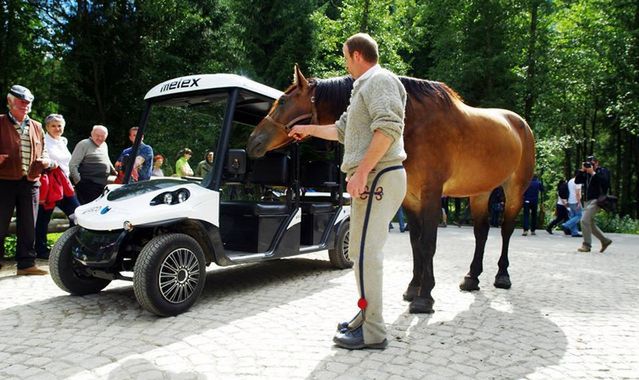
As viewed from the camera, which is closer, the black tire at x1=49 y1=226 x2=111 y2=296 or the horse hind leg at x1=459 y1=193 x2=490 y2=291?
the black tire at x1=49 y1=226 x2=111 y2=296

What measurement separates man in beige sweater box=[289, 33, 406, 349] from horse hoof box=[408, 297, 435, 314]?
98 cm

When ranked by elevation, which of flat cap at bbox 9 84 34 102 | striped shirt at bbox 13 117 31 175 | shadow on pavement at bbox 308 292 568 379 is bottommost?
shadow on pavement at bbox 308 292 568 379

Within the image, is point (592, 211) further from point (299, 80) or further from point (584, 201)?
point (299, 80)

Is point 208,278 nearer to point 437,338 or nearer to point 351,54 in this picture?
point 437,338

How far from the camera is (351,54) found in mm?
3189

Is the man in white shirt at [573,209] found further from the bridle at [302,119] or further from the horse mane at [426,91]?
the bridle at [302,119]

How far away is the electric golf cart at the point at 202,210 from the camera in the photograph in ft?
13.1

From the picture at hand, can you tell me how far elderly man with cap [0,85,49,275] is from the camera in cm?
554

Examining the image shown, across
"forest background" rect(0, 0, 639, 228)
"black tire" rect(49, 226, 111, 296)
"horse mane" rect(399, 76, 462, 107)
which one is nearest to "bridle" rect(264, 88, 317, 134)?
"horse mane" rect(399, 76, 462, 107)

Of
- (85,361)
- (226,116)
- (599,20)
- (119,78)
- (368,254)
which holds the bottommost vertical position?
(85,361)

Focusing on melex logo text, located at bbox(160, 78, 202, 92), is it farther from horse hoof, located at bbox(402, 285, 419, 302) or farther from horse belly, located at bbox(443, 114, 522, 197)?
horse hoof, located at bbox(402, 285, 419, 302)

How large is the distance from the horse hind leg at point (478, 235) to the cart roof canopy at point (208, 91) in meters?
2.70

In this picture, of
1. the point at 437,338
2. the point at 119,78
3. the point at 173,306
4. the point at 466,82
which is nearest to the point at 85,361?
the point at 173,306

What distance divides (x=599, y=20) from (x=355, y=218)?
23.5 metres
